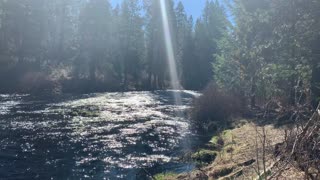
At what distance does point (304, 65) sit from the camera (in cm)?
1998

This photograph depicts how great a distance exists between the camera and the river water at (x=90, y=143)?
41.6 ft

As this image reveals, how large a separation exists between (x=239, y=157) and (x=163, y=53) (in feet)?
177

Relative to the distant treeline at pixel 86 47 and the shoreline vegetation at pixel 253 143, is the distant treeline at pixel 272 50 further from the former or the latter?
the distant treeline at pixel 86 47

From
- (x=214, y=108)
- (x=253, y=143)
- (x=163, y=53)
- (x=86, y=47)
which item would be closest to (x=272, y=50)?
(x=214, y=108)

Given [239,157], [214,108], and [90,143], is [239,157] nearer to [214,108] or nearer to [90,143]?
[90,143]

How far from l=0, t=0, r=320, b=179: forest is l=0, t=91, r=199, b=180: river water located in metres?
1.15

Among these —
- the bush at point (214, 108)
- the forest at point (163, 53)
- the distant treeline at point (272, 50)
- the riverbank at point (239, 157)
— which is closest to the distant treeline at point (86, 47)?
the forest at point (163, 53)

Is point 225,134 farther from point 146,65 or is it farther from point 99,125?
point 146,65

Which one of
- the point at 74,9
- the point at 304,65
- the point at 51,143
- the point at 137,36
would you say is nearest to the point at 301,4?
the point at 304,65

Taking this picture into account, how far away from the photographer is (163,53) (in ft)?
214

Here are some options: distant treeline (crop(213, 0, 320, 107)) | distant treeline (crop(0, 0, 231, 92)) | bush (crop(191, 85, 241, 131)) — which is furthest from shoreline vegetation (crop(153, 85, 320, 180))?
distant treeline (crop(0, 0, 231, 92))

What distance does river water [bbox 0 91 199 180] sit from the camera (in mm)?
12688

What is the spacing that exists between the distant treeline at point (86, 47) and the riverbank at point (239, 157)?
106 feet

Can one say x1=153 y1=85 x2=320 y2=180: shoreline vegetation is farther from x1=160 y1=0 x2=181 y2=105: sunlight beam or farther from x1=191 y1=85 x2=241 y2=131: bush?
x1=160 y1=0 x2=181 y2=105: sunlight beam
